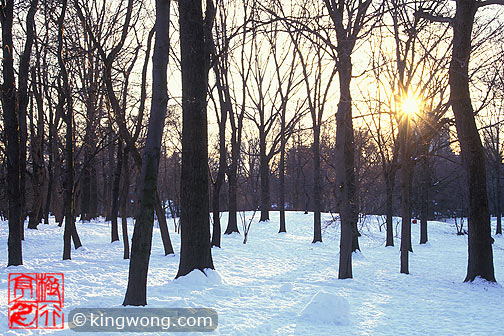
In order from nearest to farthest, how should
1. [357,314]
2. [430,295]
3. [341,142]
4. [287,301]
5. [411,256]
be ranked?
[357,314], [287,301], [430,295], [341,142], [411,256]

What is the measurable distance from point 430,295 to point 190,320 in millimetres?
5703

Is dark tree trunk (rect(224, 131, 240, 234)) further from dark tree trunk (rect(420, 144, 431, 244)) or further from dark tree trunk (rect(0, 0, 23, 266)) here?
dark tree trunk (rect(420, 144, 431, 244))

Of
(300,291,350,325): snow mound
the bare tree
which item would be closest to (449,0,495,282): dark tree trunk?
the bare tree

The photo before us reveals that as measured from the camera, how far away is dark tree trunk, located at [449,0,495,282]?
10.6 m

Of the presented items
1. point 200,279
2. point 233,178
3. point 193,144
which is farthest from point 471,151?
point 233,178

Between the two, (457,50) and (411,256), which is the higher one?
(457,50)

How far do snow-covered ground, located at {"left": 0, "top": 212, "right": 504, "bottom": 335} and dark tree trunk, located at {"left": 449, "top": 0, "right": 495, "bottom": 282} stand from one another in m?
0.58

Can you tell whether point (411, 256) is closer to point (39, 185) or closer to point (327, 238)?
point (327, 238)

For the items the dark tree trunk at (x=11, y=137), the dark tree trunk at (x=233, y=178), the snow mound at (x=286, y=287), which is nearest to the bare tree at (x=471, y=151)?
the snow mound at (x=286, y=287)

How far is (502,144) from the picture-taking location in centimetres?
3438

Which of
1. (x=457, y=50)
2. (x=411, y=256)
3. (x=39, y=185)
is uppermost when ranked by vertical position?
(x=457, y=50)

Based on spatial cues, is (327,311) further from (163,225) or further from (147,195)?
(163,225)

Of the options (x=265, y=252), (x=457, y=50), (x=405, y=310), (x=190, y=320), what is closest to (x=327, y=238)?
(x=265, y=252)

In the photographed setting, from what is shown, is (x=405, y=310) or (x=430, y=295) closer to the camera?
(x=405, y=310)
